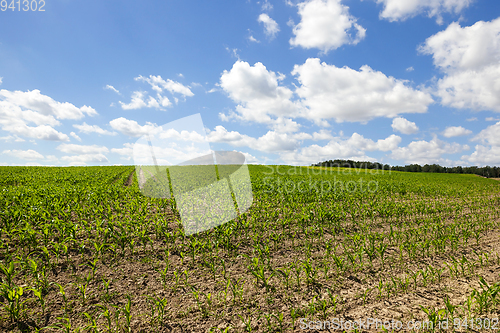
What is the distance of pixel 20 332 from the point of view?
3021 mm

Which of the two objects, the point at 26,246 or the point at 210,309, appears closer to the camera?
the point at 210,309

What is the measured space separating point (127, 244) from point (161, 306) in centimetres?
298

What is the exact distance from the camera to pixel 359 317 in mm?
3279

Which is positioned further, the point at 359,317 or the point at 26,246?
the point at 26,246

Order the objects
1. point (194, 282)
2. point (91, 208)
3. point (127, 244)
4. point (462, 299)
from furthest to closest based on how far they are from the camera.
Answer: point (91, 208) → point (127, 244) → point (194, 282) → point (462, 299)

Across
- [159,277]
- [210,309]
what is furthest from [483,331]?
[159,277]

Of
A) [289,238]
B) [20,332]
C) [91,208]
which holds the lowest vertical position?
[20,332]

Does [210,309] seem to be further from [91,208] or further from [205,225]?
[91,208]

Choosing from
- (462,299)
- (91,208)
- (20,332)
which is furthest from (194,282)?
(91,208)

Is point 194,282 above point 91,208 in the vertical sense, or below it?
below

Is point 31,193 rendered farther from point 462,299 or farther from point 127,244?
point 462,299

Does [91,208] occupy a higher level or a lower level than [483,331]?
higher

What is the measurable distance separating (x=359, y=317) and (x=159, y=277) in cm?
371

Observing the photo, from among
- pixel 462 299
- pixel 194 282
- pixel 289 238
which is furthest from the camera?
pixel 289 238
